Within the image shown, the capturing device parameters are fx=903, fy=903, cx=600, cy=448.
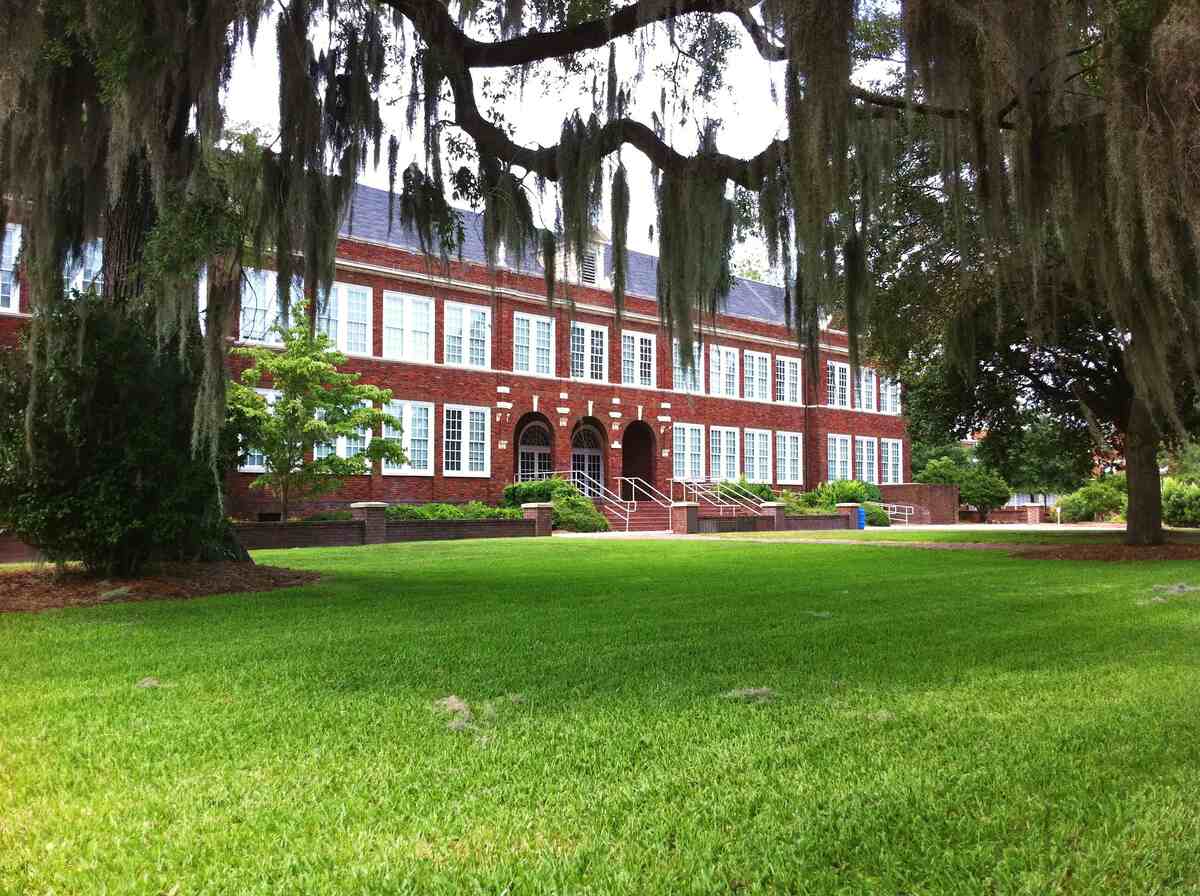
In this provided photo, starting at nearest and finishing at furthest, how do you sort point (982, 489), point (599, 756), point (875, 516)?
point (599, 756) → point (875, 516) → point (982, 489)

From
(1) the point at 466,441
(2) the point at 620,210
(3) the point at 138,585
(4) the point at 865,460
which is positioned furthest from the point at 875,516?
(3) the point at 138,585

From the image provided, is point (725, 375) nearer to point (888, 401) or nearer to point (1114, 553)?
point (888, 401)

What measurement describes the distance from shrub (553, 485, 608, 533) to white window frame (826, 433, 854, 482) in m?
13.8

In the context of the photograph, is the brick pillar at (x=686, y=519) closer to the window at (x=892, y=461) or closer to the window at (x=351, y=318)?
the window at (x=351, y=318)

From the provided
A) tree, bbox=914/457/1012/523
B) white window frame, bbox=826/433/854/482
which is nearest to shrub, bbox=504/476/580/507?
white window frame, bbox=826/433/854/482

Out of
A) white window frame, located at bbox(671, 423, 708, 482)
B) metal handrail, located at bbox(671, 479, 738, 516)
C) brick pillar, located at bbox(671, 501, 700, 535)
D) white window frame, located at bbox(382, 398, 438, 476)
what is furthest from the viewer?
white window frame, located at bbox(671, 423, 708, 482)

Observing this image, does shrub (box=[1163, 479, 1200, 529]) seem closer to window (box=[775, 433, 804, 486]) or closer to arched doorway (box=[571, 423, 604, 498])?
window (box=[775, 433, 804, 486])

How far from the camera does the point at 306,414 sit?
754 inches

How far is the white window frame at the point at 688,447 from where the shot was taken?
31438 millimetres

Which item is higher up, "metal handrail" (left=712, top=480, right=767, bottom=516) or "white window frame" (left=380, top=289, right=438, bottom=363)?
"white window frame" (left=380, top=289, right=438, bottom=363)

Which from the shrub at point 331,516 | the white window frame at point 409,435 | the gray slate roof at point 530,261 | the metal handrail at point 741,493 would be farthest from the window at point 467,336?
the metal handrail at point 741,493

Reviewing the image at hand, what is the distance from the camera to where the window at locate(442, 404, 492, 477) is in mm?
26078

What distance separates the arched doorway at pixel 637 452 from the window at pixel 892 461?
1210 centimetres

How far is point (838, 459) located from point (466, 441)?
16.8m
